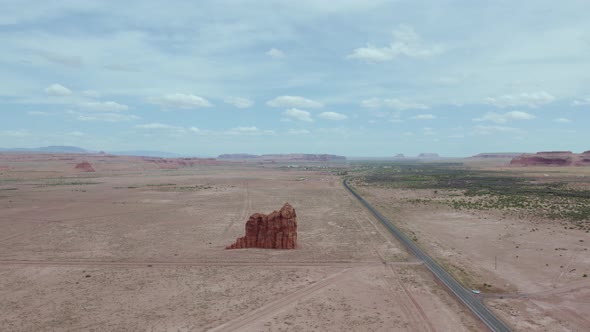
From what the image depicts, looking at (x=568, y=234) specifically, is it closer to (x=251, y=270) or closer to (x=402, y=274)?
(x=402, y=274)

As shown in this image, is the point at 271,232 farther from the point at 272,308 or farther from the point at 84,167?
the point at 84,167

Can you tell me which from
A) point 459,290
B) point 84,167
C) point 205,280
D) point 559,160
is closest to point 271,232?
point 205,280

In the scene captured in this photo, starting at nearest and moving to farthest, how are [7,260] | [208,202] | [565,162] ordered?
[7,260], [208,202], [565,162]

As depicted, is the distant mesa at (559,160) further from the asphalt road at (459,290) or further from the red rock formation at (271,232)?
the red rock formation at (271,232)

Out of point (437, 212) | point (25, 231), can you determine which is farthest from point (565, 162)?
point (25, 231)

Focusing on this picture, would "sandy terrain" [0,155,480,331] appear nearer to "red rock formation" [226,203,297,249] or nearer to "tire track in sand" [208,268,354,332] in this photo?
"tire track in sand" [208,268,354,332]
